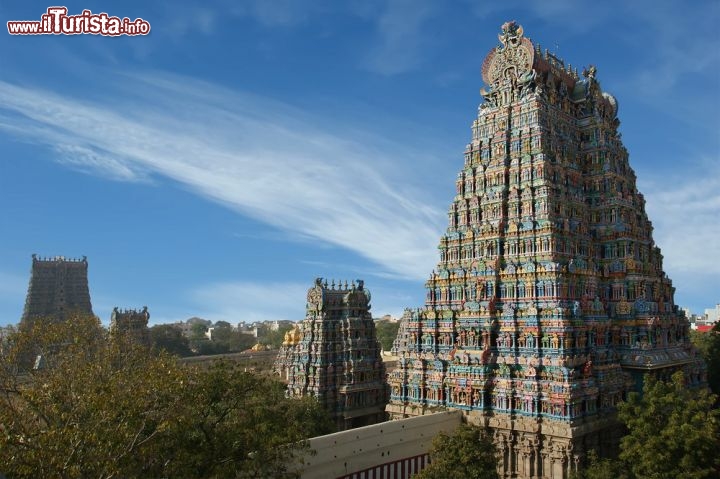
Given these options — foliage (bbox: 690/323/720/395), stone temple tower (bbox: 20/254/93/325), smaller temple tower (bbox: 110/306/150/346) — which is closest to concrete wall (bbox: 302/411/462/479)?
foliage (bbox: 690/323/720/395)

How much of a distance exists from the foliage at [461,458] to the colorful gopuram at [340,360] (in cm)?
1573

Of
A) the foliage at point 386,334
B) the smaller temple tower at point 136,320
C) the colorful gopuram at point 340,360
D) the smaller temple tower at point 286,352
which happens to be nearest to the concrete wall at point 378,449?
the colorful gopuram at point 340,360

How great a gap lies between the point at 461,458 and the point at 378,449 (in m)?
4.45

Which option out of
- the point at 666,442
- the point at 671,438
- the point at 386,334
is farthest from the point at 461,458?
the point at 386,334

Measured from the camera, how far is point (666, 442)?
84.2 feet

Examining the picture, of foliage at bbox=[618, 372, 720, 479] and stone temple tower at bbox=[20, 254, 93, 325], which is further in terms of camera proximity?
stone temple tower at bbox=[20, 254, 93, 325]

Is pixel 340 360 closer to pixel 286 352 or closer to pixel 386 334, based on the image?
pixel 286 352

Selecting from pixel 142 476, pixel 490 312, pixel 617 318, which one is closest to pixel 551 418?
pixel 490 312

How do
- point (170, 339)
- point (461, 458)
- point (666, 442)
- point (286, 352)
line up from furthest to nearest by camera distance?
A: point (170, 339) → point (286, 352) → point (461, 458) → point (666, 442)

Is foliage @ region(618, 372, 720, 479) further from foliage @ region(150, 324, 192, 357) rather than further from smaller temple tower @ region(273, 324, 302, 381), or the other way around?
foliage @ region(150, 324, 192, 357)

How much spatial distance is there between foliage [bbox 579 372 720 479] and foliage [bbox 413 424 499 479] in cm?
469

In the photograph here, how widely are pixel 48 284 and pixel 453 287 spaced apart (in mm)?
66018

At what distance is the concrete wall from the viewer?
1034 inches

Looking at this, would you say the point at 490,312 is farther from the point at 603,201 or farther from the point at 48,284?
the point at 48,284
